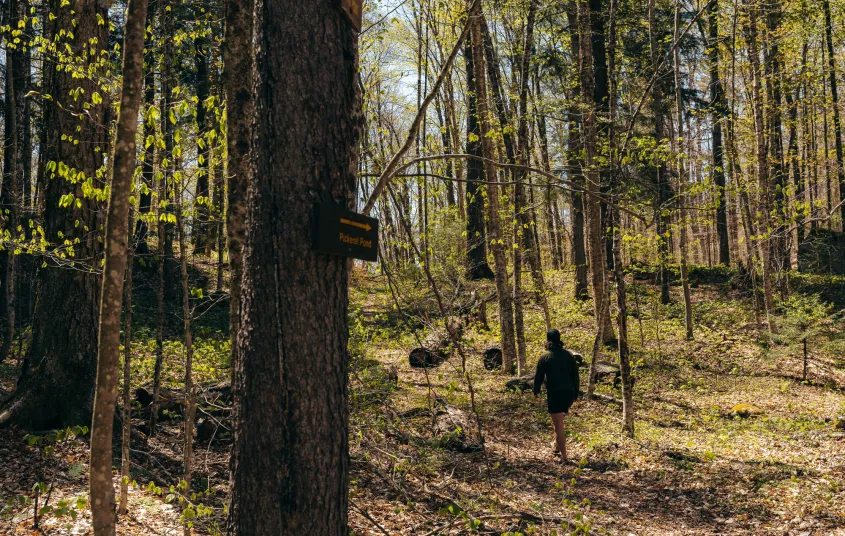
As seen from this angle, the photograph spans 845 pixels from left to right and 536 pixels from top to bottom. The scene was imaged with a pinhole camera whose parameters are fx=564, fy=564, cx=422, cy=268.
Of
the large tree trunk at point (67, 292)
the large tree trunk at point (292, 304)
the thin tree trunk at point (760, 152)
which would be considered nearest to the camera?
the large tree trunk at point (292, 304)

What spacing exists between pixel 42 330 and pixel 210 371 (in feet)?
7.19

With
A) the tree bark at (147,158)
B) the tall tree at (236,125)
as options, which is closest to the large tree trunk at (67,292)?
the tree bark at (147,158)

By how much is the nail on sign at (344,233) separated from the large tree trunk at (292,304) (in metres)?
0.06

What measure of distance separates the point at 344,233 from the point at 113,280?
5.24ft

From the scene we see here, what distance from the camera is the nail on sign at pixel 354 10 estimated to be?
2945mm

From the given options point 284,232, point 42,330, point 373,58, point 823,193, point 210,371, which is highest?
point 373,58

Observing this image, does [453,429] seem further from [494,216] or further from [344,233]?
[344,233]

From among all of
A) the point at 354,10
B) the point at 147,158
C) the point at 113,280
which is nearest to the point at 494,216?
the point at 147,158

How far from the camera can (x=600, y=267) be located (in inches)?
470

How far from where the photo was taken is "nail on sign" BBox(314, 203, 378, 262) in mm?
2742

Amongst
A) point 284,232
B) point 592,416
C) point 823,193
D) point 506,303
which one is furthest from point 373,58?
point 823,193

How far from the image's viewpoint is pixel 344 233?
2875mm

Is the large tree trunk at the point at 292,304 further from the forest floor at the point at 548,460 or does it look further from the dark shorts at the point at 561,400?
the dark shorts at the point at 561,400

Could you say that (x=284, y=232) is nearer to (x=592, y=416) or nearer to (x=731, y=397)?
(x=592, y=416)
